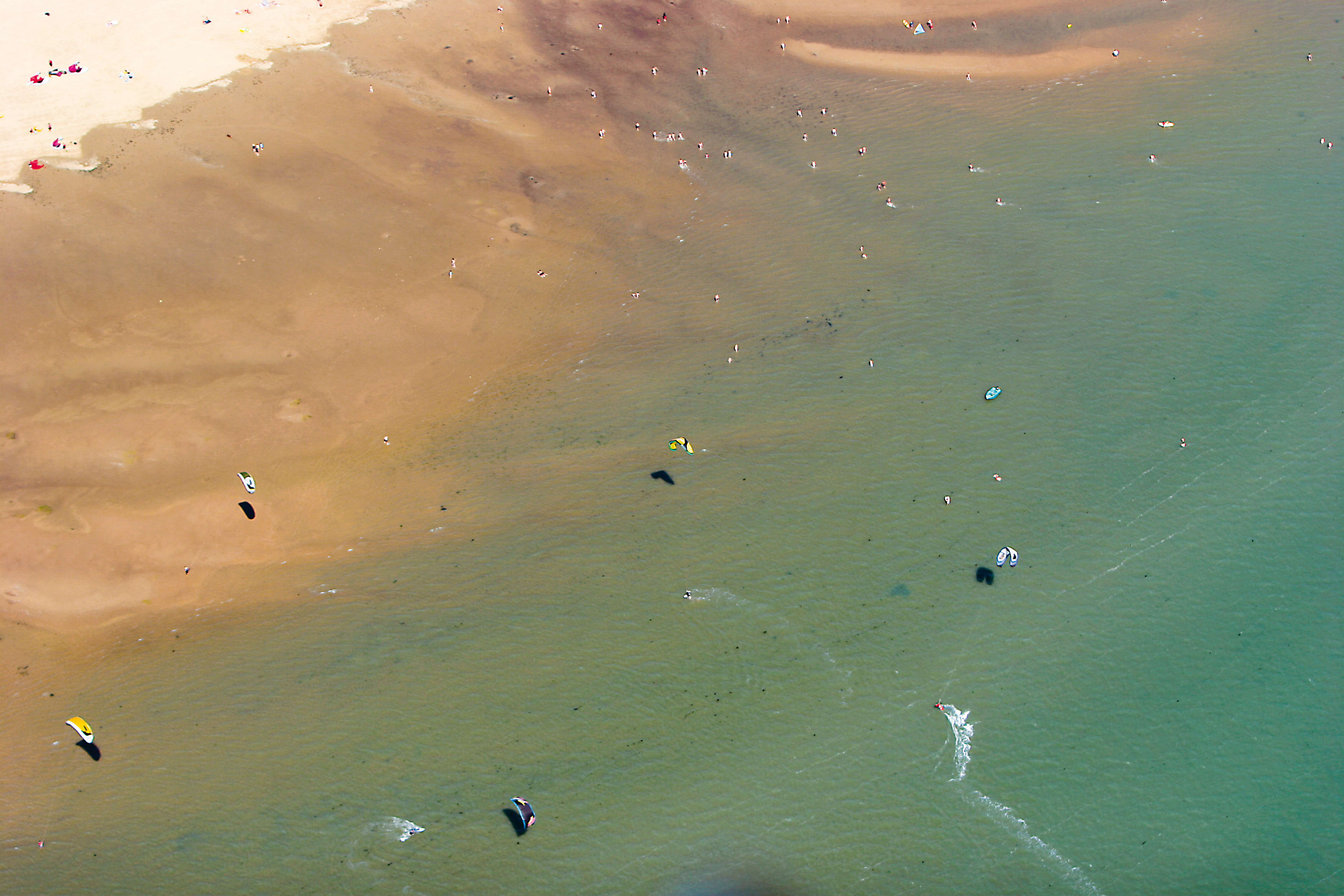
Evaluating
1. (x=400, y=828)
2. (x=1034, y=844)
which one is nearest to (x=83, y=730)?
(x=400, y=828)

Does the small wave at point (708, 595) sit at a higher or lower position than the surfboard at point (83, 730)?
higher

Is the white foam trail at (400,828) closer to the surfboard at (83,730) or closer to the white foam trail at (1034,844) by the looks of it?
the surfboard at (83,730)

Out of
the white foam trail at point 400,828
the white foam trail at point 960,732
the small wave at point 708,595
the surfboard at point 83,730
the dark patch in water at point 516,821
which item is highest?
the white foam trail at point 960,732

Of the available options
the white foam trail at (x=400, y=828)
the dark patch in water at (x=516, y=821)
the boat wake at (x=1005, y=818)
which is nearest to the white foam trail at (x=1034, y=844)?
the boat wake at (x=1005, y=818)

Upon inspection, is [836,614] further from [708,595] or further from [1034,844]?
[1034,844]

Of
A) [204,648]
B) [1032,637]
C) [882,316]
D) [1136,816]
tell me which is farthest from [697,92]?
[1136,816]

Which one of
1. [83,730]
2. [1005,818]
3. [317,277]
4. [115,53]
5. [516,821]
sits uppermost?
[1005,818]
